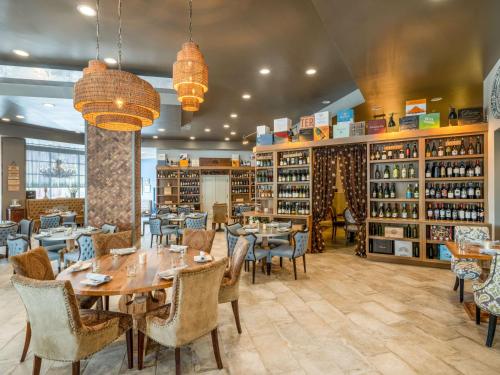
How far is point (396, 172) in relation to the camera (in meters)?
5.91

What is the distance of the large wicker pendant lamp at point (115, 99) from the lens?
92.5 inches

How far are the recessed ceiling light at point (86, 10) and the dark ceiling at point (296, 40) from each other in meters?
0.10

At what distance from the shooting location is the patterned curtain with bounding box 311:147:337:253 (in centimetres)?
661

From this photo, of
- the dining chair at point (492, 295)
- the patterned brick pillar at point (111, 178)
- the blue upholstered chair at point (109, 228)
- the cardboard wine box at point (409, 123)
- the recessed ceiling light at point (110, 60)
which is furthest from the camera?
the patterned brick pillar at point (111, 178)

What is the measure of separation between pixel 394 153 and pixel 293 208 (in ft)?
8.15

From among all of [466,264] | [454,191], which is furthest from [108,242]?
[454,191]

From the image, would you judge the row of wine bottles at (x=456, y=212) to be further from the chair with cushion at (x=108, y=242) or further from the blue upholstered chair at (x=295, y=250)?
the chair with cushion at (x=108, y=242)

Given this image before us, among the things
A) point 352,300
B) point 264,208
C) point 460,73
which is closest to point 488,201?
point 460,73

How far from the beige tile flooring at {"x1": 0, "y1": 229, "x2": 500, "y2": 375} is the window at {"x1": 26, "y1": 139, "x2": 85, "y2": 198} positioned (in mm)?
8690

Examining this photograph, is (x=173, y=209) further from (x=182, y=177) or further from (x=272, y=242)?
(x=272, y=242)

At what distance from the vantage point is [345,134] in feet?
20.5

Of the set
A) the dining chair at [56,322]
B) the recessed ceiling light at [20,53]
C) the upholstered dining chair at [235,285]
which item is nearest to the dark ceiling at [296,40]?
the recessed ceiling light at [20,53]

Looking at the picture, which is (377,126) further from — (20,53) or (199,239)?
(20,53)

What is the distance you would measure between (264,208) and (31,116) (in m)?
6.76
